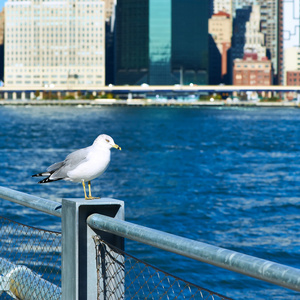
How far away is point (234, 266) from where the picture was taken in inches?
138

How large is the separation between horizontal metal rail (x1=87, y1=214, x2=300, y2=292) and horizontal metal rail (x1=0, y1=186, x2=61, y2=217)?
0.45 m

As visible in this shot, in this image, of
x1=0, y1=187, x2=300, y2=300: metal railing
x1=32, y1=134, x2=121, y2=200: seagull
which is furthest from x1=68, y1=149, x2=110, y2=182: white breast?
x1=0, y1=187, x2=300, y2=300: metal railing

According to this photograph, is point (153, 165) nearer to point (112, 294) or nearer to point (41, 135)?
point (41, 135)

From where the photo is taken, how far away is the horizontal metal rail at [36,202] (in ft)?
15.7

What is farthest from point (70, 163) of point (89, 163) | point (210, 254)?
→ point (210, 254)

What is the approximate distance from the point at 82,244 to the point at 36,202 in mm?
669

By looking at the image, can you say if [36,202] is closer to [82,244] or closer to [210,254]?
[82,244]

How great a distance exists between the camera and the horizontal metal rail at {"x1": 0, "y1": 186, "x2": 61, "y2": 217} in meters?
4.77

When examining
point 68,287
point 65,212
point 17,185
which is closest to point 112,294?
point 68,287

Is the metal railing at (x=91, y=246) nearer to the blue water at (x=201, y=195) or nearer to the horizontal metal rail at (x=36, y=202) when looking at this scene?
the horizontal metal rail at (x=36, y=202)

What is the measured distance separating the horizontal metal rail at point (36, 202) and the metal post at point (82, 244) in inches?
12.0

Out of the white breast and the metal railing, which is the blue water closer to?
the white breast

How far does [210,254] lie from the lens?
364 centimetres

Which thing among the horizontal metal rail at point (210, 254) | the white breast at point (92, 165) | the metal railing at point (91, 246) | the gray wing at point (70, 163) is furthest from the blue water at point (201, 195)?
the horizontal metal rail at point (210, 254)
